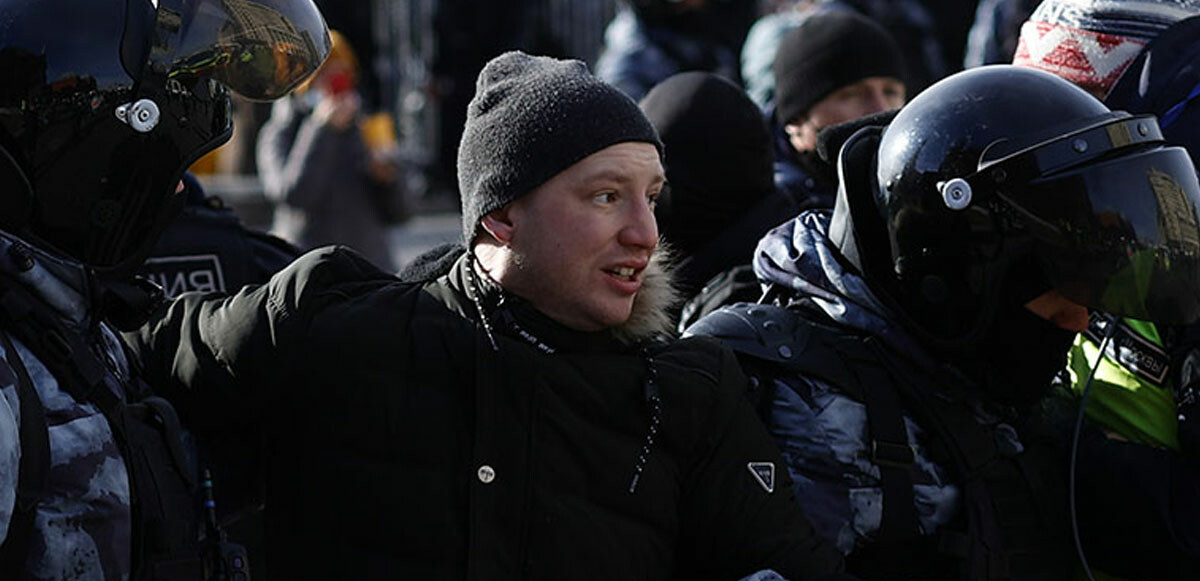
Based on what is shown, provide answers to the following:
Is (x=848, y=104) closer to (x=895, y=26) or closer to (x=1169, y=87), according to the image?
(x=1169, y=87)

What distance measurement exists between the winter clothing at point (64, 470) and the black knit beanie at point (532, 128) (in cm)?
65

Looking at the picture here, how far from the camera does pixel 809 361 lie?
282 cm

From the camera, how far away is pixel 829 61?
467 cm

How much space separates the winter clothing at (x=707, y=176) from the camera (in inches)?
157

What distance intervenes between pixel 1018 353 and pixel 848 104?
1.95 meters

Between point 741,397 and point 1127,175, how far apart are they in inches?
30.3

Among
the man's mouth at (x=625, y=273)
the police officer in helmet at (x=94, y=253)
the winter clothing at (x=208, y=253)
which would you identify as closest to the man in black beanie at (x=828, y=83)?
the winter clothing at (x=208, y=253)

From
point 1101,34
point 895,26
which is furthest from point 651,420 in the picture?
point 895,26

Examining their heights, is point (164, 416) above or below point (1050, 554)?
above

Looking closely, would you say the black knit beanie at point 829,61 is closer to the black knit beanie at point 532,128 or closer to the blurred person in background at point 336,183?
the black knit beanie at point 532,128

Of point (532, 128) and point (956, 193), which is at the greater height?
point (532, 128)

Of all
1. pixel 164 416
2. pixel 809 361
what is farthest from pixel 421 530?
pixel 809 361

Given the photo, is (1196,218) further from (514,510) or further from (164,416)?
(164,416)

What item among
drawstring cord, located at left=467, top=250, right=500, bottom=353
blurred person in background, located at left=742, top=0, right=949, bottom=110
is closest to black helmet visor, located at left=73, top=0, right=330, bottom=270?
drawstring cord, located at left=467, top=250, right=500, bottom=353
